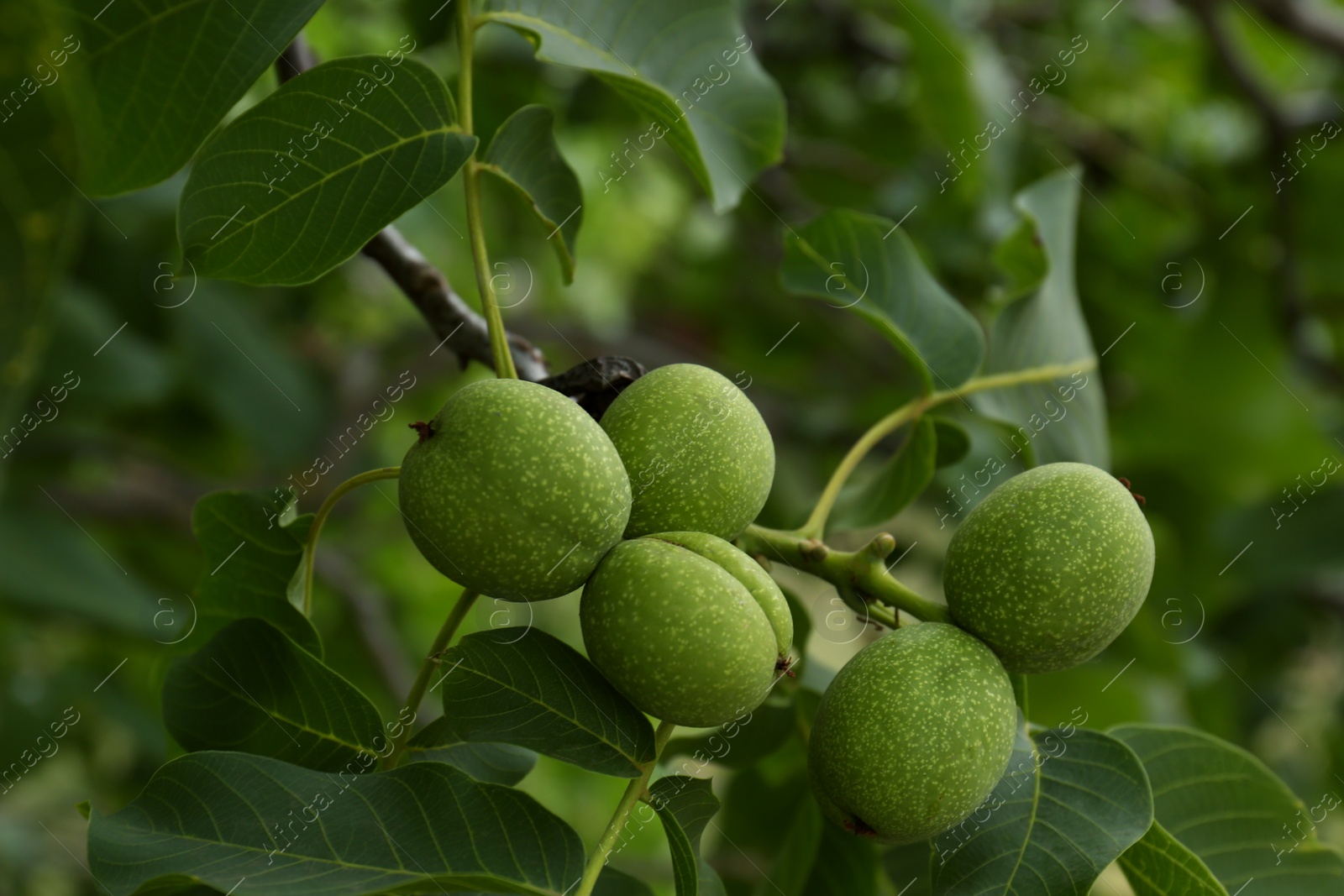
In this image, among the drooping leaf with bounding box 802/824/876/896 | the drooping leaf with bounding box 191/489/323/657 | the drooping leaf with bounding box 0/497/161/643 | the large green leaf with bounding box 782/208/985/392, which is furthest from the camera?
the drooping leaf with bounding box 0/497/161/643

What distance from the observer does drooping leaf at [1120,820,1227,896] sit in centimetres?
115

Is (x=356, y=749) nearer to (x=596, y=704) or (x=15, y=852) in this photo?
(x=596, y=704)

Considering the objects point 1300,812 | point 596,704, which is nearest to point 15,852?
point 596,704

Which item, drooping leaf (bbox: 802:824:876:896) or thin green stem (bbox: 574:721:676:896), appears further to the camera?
drooping leaf (bbox: 802:824:876:896)

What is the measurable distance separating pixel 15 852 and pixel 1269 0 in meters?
4.69

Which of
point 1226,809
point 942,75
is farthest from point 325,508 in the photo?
point 942,75

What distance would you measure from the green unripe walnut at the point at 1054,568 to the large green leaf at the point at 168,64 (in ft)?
2.79

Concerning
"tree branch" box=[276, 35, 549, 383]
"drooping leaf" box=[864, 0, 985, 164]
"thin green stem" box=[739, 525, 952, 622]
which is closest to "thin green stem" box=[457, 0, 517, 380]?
"tree branch" box=[276, 35, 549, 383]

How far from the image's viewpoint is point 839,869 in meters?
Result: 1.38

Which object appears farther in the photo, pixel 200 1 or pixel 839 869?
pixel 839 869

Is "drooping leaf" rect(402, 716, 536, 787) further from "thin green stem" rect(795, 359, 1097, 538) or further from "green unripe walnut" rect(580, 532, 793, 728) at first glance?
"thin green stem" rect(795, 359, 1097, 538)

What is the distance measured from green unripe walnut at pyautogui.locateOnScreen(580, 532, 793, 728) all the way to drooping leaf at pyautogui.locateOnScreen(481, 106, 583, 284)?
17.8 inches

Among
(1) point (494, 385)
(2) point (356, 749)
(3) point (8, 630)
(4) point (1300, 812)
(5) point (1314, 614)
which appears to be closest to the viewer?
(1) point (494, 385)

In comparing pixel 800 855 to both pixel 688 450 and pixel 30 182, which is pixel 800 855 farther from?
pixel 30 182
